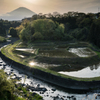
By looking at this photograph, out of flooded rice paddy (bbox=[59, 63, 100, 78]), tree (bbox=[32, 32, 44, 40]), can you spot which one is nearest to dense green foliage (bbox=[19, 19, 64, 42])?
tree (bbox=[32, 32, 44, 40])

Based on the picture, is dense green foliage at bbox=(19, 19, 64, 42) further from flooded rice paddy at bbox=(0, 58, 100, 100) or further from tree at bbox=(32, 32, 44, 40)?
flooded rice paddy at bbox=(0, 58, 100, 100)

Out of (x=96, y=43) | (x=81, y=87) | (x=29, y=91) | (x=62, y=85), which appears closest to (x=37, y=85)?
(x=29, y=91)

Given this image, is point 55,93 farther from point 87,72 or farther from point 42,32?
point 42,32

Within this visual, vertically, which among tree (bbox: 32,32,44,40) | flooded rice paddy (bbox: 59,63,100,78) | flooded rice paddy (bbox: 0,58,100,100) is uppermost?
tree (bbox: 32,32,44,40)

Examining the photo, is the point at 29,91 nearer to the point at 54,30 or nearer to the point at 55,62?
the point at 55,62

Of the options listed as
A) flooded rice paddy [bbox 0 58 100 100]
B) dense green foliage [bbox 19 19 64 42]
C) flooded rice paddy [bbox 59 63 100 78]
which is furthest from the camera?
dense green foliage [bbox 19 19 64 42]

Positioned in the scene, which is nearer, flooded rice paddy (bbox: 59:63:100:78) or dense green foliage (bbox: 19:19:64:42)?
flooded rice paddy (bbox: 59:63:100:78)

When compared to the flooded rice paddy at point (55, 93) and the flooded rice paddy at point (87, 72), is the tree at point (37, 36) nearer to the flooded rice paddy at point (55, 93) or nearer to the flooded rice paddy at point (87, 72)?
the flooded rice paddy at point (87, 72)

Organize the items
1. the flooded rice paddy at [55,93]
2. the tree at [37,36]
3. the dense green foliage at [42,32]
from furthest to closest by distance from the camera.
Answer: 1. the dense green foliage at [42,32]
2. the tree at [37,36]
3. the flooded rice paddy at [55,93]

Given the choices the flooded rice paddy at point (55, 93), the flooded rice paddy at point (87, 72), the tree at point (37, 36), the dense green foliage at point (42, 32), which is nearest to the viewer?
the flooded rice paddy at point (55, 93)

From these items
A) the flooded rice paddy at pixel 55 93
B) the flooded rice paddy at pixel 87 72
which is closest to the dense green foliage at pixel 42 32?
the flooded rice paddy at pixel 87 72

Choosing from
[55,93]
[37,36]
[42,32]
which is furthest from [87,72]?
[42,32]
